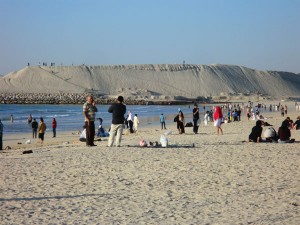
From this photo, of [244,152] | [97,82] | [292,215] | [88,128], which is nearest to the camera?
[292,215]

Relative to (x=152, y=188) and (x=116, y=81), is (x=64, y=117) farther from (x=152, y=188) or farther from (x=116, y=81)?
(x=116, y=81)

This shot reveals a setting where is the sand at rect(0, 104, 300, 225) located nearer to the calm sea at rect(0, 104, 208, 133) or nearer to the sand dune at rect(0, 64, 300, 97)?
the calm sea at rect(0, 104, 208, 133)

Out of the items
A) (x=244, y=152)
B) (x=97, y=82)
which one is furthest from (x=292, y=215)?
(x=97, y=82)

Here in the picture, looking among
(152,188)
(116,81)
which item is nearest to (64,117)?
(152,188)

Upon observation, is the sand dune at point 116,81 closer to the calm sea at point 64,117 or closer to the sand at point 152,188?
the calm sea at point 64,117

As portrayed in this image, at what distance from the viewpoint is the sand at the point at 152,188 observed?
256 inches

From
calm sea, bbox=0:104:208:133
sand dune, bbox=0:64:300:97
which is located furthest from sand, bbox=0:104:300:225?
sand dune, bbox=0:64:300:97

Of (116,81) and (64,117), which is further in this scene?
(116,81)

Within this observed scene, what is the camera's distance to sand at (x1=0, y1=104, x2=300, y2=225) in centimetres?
649

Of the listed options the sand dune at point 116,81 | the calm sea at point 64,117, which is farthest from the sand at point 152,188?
the sand dune at point 116,81

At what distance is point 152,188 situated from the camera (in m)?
8.31

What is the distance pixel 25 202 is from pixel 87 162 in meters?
4.04

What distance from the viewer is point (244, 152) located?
1325 centimetres

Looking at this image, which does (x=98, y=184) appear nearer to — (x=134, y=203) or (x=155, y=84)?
(x=134, y=203)
